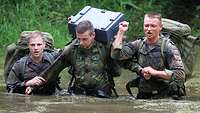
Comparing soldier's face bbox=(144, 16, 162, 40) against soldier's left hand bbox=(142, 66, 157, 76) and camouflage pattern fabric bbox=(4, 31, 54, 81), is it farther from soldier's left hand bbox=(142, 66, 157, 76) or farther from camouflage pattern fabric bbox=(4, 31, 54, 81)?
camouflage pattern fabric bbox=(4, 31, 54, 81)

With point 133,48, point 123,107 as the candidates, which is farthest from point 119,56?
point 123,107

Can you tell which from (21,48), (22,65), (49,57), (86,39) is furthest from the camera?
(21,48)

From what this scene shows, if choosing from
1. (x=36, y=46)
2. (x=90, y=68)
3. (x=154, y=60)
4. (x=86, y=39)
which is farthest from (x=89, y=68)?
(x=154, y=60)

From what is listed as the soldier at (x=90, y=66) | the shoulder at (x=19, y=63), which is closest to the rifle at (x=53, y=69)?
the soldier at (x=90, y=66)

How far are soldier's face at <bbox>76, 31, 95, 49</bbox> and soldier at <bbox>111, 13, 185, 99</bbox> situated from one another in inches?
11.8

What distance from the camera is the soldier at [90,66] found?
763 cm

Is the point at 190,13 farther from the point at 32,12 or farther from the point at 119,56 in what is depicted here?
the point at 119,56

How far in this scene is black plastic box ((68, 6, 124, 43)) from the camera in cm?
756

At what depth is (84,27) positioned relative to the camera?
7.34 meters

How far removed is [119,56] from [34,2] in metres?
9.58

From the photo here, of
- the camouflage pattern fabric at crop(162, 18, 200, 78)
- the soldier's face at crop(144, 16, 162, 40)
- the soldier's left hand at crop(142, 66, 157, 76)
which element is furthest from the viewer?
the camouflage pattern fabric at crop(162, 18, 200, 78)

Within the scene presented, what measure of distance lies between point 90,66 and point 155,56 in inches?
34.5

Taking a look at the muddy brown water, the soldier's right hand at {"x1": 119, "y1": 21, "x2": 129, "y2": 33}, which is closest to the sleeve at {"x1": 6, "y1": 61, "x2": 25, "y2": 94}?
the muddy brown water

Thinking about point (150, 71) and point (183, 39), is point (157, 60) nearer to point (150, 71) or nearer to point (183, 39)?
point (150, 71)
